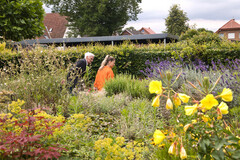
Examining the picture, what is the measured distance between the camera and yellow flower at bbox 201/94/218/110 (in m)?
1.60

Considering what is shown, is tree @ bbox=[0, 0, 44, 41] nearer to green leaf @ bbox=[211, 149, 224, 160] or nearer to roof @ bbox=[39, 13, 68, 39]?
green leaf @ bbox=[211, 149, 224, 160]

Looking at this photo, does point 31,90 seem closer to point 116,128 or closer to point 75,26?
point 116,128

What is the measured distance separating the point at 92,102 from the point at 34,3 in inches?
361

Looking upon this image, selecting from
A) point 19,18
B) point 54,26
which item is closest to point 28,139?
point 19,18

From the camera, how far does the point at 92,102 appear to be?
17.6ft

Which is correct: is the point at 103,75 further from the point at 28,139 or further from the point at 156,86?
the point at 156,86

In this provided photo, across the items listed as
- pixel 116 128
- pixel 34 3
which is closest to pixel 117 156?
pixel 116 128

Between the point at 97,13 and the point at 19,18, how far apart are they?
17237 mm

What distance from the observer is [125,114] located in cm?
416

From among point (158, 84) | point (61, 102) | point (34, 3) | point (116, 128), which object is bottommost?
point (116, 128)

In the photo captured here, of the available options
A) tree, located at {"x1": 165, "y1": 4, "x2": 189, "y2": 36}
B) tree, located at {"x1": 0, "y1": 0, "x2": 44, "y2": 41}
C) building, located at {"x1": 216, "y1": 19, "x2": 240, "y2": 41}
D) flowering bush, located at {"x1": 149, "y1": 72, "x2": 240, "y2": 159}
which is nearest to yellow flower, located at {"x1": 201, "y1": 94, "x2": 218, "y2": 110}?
flowering bush, located at {"x1": 149, "y1": 72, "x2": 240, "y2": 159}

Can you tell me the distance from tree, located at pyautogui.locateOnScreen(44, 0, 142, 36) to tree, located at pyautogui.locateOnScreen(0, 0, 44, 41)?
51.9 ft

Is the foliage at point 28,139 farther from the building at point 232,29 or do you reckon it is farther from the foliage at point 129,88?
the building at point 232,29

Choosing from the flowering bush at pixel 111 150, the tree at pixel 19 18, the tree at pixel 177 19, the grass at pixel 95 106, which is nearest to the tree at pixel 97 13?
the tree at pixel 177 19
